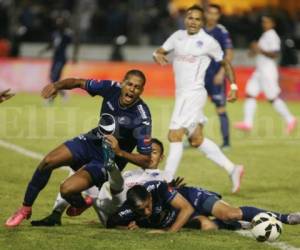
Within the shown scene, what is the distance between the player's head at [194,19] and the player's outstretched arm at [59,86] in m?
2.82

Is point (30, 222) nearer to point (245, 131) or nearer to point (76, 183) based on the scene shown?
point (76, 183)

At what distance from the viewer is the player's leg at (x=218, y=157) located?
1162cm

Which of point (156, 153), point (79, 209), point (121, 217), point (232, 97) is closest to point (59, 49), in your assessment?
point (232, 97)

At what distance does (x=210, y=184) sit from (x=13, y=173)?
2.70 m

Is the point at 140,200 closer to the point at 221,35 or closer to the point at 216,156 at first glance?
the point at 216,156

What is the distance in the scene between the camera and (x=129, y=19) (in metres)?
29.8

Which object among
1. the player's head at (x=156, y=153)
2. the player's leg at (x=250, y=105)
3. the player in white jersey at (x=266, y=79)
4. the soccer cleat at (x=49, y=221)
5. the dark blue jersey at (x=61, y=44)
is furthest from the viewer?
the dark blue jersey at (x=61, y=44)

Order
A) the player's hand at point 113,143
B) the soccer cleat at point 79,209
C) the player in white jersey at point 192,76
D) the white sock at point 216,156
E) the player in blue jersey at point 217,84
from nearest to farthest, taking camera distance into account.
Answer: the player's hand at point 113,143 < the soccer cleat at point 79,209 < the player in white jersey at point 192,76 < the white sock at point 216,156 < the player in blue jersey at point 217,84

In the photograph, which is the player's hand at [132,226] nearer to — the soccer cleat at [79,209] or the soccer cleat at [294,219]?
the soccer cleat at [79,209]

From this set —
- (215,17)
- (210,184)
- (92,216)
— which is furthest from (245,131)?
(92,216)

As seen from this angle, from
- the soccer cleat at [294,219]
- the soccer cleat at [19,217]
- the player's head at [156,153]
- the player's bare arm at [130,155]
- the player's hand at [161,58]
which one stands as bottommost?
the soccer cleat at [19,217]

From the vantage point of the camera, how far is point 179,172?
13148 millimetres

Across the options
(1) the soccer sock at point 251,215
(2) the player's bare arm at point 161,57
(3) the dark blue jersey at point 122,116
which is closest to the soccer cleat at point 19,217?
(3) the dark blue jersey at point 122,116

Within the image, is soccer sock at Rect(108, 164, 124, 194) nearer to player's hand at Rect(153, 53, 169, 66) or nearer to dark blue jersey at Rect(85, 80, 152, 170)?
dark blue jersey at Rect(85, 80, 152, 170)
